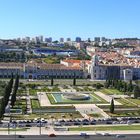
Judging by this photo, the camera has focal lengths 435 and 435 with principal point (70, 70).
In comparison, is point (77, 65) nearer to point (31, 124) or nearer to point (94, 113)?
point (94, 113)

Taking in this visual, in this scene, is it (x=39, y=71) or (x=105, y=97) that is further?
(x=39, y=71)

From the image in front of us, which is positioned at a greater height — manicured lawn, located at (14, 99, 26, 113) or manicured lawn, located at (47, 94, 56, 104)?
manicured lawn, located at (14, 99, 26, 113)

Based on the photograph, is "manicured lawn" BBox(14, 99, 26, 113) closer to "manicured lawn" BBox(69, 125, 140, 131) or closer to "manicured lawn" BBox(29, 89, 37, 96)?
"manicured lawn" BBox(29, 89, 37, 96)

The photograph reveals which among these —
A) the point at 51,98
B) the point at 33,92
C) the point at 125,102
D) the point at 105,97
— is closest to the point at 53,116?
the point at 51,98

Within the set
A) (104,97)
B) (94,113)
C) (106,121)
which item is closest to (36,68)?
(104,97)

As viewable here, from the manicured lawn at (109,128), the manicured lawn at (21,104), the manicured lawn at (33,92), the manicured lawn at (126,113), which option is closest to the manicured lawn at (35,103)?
the manicured lawn at (21,104)

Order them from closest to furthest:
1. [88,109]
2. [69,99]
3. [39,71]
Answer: [88,109]
[69,99]
[39,71]

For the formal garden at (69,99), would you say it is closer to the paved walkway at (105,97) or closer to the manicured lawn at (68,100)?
the manicured lawn at (68,100)

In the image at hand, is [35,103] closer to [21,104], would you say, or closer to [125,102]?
[21,104]

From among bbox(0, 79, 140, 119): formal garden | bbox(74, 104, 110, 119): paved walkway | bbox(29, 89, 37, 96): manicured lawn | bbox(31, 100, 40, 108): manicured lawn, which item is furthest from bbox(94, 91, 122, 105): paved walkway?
bbox(31, 100, 40, 108): manicured lawn

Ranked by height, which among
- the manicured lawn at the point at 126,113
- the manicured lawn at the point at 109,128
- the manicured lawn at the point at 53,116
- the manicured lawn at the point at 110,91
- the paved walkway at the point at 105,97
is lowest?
the manicured lawn at the point at 110,91

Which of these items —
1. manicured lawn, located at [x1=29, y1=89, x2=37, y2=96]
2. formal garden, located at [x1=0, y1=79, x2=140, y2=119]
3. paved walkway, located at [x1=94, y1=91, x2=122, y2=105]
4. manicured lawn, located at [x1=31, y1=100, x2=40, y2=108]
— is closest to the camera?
formal garden, located at [x1=0, y1=79, x2=140, y2=119]

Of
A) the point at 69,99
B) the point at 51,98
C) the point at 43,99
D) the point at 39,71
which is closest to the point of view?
the point at 43,99
